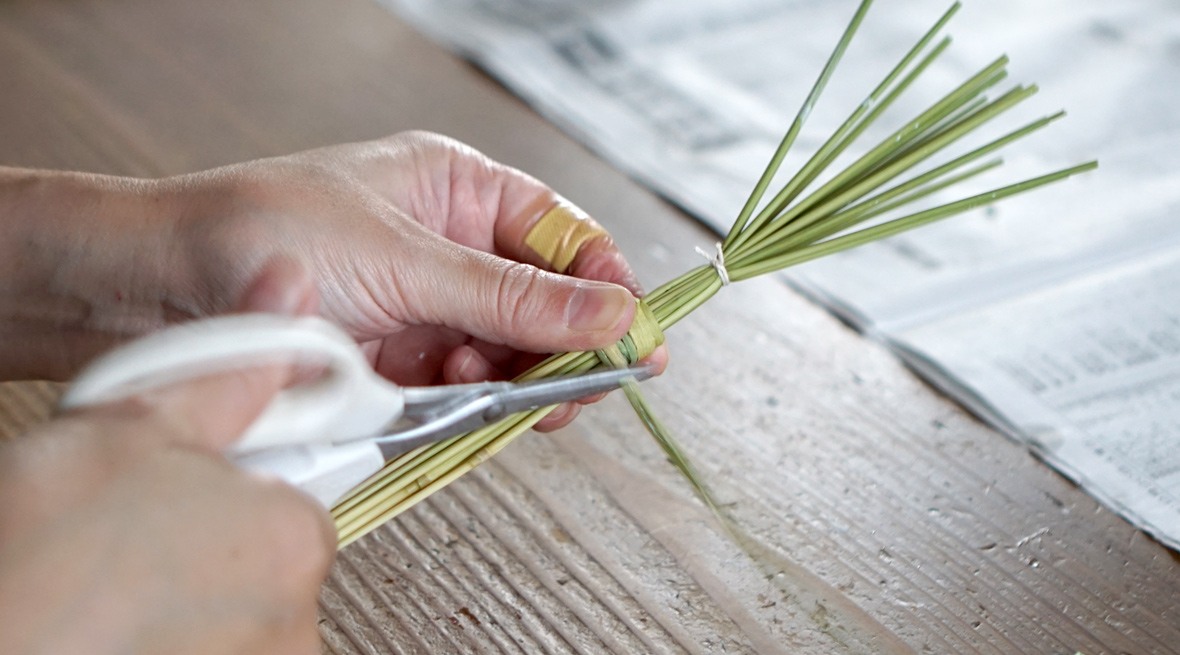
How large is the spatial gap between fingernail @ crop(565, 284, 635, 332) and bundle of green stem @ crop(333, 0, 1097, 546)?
1.7 inches

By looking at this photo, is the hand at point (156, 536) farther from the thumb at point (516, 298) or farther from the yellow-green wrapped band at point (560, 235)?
the yellow-green wrapped band at point (560, 235)

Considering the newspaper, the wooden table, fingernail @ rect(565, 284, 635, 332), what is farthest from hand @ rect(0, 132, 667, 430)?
the newspaper

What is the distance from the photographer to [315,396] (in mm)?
414

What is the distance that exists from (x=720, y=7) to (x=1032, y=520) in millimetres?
817

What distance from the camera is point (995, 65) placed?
0.57 meters

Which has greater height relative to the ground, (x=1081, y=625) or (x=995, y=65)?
(x=995, y=65)

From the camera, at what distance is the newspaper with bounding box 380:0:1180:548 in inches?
28.4

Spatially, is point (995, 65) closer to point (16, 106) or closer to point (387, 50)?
point (387, 50)

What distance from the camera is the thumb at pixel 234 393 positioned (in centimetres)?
36

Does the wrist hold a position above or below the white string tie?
below

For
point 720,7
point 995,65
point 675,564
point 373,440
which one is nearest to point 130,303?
point 373,440

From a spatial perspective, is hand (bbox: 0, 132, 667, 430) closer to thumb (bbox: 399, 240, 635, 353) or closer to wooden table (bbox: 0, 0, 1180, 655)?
thumb (bbox: 399, 240, 635, 353)

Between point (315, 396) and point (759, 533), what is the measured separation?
1.05ft

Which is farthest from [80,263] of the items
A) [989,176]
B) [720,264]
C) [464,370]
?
[989,176]
